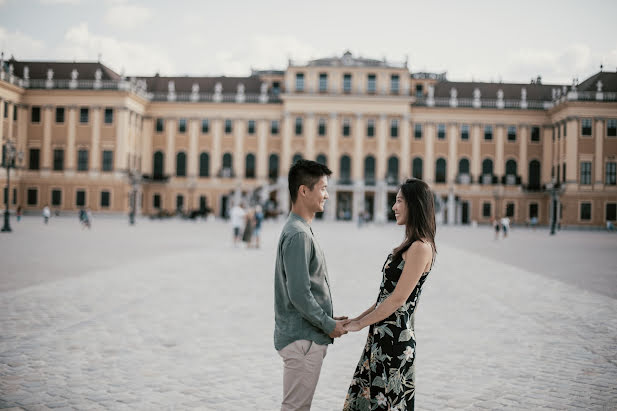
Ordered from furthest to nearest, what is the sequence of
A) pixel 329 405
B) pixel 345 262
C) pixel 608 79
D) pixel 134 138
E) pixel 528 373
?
pixel 134 138 < pixel 345 262 < pixel 608 79 < pixel 528 373 < pixel 329 405

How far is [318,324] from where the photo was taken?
327 cm

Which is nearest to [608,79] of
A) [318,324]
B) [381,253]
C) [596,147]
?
[596,147]

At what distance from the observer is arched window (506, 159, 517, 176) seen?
57219 millimetres

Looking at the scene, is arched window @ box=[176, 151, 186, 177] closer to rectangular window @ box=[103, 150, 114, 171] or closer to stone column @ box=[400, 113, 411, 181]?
rectangular window @ box=[103, 150, 114, 171]

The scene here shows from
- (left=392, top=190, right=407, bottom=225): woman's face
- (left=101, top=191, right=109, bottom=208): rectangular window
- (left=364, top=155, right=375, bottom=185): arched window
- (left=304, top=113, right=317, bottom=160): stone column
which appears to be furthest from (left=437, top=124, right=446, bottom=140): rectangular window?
(left=392, top=190, right=407, bottom=225): woman's face

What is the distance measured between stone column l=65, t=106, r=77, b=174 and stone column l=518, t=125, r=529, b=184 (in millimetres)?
39615

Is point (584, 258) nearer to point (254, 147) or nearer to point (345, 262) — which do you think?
point (345, 262)

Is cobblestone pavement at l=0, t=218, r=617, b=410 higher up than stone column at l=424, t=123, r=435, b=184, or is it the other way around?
stone column at l=424, t=123, r=435, b=184

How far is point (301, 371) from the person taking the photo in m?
3.38

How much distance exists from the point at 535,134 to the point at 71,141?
41.3 metres

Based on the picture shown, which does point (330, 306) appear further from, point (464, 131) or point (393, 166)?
point (464, 131)

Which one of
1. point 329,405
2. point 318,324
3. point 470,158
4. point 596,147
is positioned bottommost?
→ point 329,405

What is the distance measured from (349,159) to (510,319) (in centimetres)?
4843

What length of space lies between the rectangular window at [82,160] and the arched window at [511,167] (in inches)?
1476
